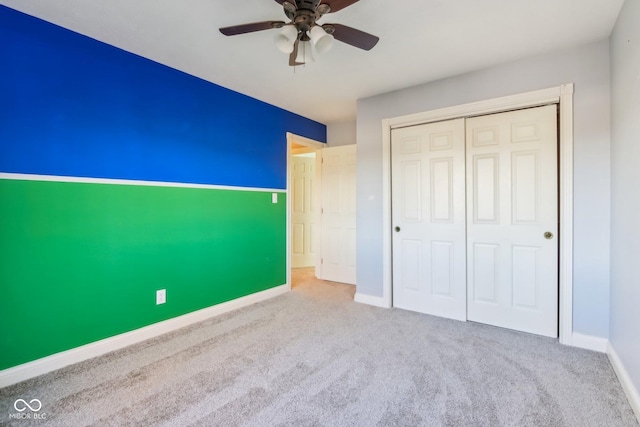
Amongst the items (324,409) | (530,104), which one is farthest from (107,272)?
(530,104)

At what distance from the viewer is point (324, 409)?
5.29 feet

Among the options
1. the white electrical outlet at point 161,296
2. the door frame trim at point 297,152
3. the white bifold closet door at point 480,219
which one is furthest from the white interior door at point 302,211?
the white electrical outlet at point 161,296

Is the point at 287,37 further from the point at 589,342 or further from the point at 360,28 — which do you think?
the point at 589,342

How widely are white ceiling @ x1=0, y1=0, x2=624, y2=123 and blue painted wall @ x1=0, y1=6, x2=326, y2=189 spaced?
0.13 m

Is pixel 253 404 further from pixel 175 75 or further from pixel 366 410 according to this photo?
pixel 175 75

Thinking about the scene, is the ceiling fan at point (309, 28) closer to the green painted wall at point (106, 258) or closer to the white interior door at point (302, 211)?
the green painted wall at point (106, 258)

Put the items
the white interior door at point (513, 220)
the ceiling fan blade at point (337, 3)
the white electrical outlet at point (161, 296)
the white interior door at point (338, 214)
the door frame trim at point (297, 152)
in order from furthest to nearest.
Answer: the white interior door at point (338, 214), the door frame trim at point (297, 152), the white electrical outlet at point (161, 296), the white interior door at point (513, 220), the ceiling fan blade at point (337, 3)

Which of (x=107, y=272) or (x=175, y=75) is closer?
(x=107, y=272)

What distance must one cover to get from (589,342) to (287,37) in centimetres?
303

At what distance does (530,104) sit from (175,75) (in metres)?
3.11

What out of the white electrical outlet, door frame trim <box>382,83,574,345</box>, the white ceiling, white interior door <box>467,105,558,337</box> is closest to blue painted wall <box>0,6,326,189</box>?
the white ceiling

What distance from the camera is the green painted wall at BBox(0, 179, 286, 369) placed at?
6.25 feet

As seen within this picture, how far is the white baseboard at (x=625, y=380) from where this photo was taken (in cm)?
158

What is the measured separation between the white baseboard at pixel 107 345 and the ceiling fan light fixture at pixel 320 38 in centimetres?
252
